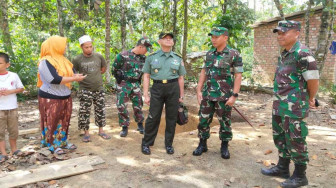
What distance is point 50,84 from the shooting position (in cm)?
366

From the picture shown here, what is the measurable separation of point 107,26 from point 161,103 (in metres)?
5.45

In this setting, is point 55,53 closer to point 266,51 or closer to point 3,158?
point 3,158

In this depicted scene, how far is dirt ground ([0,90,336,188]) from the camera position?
3154 mm

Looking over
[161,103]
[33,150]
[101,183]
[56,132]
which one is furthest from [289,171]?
[33,150]

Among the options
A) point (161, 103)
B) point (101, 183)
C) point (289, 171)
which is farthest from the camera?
point (161, 103)

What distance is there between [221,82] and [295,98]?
3.40ft

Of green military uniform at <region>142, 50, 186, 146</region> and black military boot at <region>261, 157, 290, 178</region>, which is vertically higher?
green military uniform at <region>142, 50, 186, 146</region>

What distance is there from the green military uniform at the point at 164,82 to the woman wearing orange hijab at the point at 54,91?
103 centimetres

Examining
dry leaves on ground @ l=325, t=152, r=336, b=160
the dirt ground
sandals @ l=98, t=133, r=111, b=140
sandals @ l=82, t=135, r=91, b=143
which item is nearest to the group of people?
the dirt ground

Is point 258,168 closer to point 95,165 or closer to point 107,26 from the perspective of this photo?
point 95,165

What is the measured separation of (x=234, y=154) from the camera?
157 inches

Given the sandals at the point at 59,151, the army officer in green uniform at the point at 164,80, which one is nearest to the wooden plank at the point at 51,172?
the sandals at the point at 59,151

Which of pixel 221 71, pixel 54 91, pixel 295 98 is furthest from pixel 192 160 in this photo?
pixel 54 91

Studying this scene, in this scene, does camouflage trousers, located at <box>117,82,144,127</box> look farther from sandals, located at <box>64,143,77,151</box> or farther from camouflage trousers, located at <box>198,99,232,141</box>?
camouflage trousers, located at <box>198,99,232,141</box>
